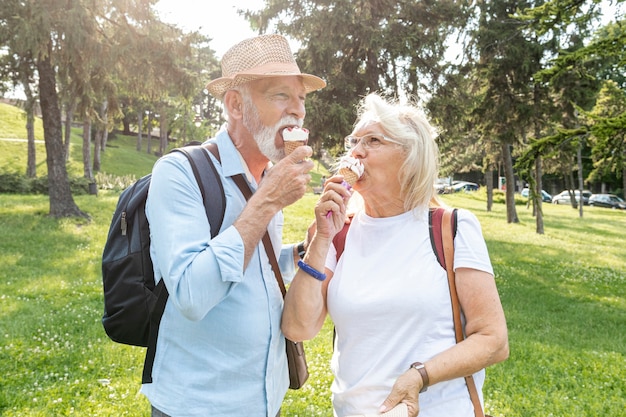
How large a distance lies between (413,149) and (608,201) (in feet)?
195

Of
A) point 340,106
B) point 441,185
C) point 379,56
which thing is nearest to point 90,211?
point 340,106

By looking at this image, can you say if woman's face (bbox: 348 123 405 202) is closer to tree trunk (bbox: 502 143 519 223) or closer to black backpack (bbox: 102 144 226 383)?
black backpack (bbox: 102 144 226 383)

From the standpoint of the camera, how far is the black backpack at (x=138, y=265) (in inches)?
83.7

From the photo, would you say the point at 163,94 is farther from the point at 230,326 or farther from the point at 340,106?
the point at 230,326

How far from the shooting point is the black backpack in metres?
2.13

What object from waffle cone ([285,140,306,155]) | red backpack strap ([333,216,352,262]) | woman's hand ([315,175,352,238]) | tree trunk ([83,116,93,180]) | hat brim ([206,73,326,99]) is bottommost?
red backpack strap ([333,216,352,262])

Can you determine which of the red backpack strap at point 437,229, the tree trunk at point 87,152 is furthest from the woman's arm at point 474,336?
the tree trunk at point 87,152

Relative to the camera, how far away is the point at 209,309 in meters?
1.92

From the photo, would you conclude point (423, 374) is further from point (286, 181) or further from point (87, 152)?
point (87, 152)

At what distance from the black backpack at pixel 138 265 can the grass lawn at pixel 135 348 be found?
312 cm

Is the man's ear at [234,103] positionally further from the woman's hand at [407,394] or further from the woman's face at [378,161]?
the woman's hand at [407,394]

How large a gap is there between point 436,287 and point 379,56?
1521cm

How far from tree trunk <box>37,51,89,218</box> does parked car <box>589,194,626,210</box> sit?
52.4 meters

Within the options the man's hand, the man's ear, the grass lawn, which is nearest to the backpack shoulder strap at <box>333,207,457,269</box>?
the man's hand
